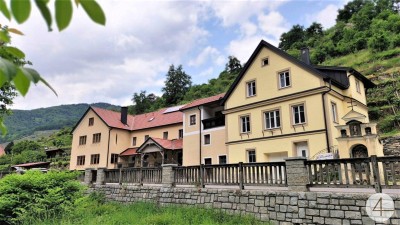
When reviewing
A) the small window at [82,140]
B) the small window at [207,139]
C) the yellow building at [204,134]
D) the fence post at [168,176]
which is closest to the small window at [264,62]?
the yellow building at [204,134]

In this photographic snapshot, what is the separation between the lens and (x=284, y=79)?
1966 centimetres

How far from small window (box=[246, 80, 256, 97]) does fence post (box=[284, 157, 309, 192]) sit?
481 inches

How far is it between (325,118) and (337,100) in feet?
8.00

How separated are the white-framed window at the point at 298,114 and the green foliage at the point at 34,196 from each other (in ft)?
44.8

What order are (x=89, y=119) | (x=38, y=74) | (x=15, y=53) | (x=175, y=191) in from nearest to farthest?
(x=38, y=74)
(x=15, y=53)
(x=175, y=191)
(x=89, y=119)

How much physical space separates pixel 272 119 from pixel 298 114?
1.91 meters

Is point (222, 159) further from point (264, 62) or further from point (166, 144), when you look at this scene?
point (264, 62)

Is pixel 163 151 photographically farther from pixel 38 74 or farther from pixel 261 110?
pixel 38 74

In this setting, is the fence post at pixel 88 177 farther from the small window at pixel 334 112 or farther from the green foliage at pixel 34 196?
the small window at pixel 334 112

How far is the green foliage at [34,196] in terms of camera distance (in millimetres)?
10062

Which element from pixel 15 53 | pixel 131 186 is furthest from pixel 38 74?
pixel 131 186

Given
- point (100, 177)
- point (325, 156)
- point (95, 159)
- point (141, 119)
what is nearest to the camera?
point (325, 156)

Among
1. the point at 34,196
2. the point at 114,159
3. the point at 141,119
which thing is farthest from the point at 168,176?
the point at 141,119

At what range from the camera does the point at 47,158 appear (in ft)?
157
